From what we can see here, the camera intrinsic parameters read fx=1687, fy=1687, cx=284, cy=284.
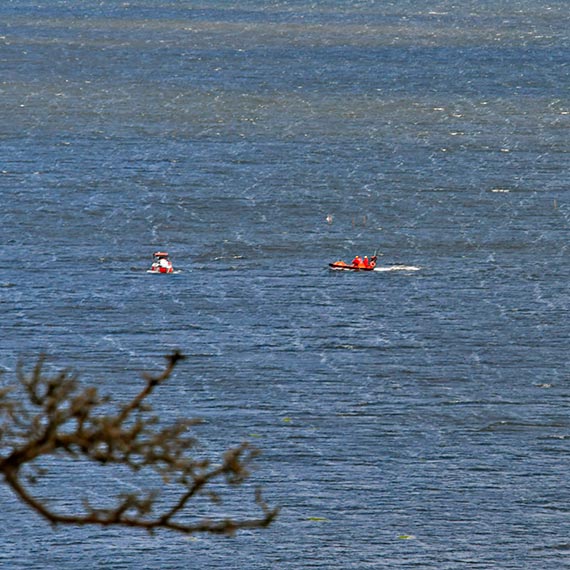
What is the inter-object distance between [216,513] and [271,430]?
6970mm

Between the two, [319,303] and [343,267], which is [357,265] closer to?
[343,267]

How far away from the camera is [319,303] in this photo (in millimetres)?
75875

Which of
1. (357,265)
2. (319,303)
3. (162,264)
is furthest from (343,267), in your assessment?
(162,264)

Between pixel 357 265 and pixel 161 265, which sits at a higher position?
pixel 161 265

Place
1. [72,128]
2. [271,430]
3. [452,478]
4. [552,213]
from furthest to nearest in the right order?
1. [72,128]
2. [552,213]
3. [271,430]
4. [452,478]

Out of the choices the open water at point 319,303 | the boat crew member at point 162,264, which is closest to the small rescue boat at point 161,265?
the boat crew member at point 162,264

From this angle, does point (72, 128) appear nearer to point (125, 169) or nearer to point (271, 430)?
point (125, 169)

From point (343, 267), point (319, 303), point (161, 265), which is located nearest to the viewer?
point (319, 303)

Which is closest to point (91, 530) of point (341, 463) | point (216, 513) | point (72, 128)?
point (216, 513)

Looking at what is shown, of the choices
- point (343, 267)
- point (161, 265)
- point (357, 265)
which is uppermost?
point (161, 265)

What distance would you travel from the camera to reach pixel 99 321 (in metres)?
73.6

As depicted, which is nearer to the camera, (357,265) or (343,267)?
(343,267)

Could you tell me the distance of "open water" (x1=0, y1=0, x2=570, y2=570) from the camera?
48656mm

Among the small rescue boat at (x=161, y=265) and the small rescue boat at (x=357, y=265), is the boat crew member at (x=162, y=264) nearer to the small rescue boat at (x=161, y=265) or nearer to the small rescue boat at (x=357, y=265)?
the small rescue boat at (x=161, y=265)
